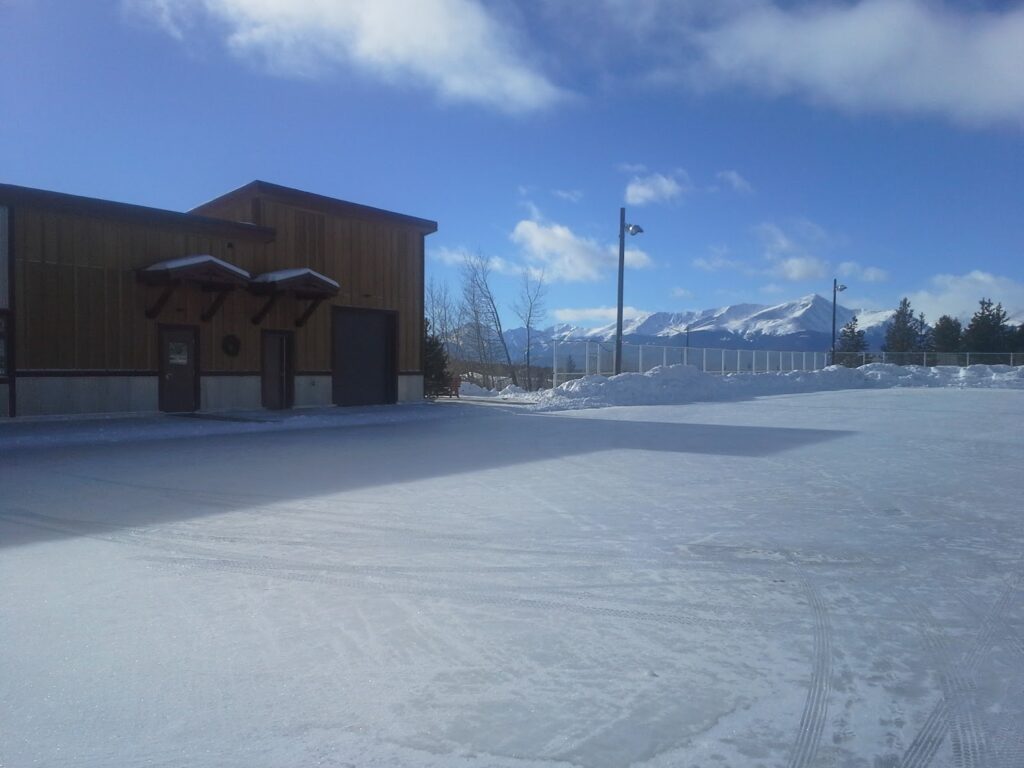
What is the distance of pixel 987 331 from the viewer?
76438mm

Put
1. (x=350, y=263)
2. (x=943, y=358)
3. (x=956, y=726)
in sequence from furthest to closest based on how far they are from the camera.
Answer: (x=943, y=358), (x=350, y=263), (x=956, y=726)

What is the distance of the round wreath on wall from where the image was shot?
21422 millimetres

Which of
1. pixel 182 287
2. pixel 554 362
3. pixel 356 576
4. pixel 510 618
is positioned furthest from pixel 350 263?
pixel 510 618

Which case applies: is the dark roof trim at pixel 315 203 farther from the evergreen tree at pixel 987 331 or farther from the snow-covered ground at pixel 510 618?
the evergreen tree at pixel 987 331

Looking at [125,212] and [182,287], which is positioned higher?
[125,212]

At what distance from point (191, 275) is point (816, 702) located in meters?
18.1

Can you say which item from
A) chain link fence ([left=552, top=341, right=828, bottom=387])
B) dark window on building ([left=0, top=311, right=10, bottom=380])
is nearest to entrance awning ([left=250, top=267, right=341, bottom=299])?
dark window on building ([left=0, top=311, right=10, bottom=380])

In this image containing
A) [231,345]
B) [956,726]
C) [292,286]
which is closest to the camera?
[956,726]

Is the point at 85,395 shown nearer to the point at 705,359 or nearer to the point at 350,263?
the point at 350,263

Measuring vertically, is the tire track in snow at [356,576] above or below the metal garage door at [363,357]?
below

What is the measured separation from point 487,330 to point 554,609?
44.2 meters

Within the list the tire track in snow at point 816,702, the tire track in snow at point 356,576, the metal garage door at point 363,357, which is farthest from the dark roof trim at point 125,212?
the tire track in snow at point 816,702

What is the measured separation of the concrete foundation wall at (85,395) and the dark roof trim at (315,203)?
5.94 m

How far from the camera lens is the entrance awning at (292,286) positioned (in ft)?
69.5
